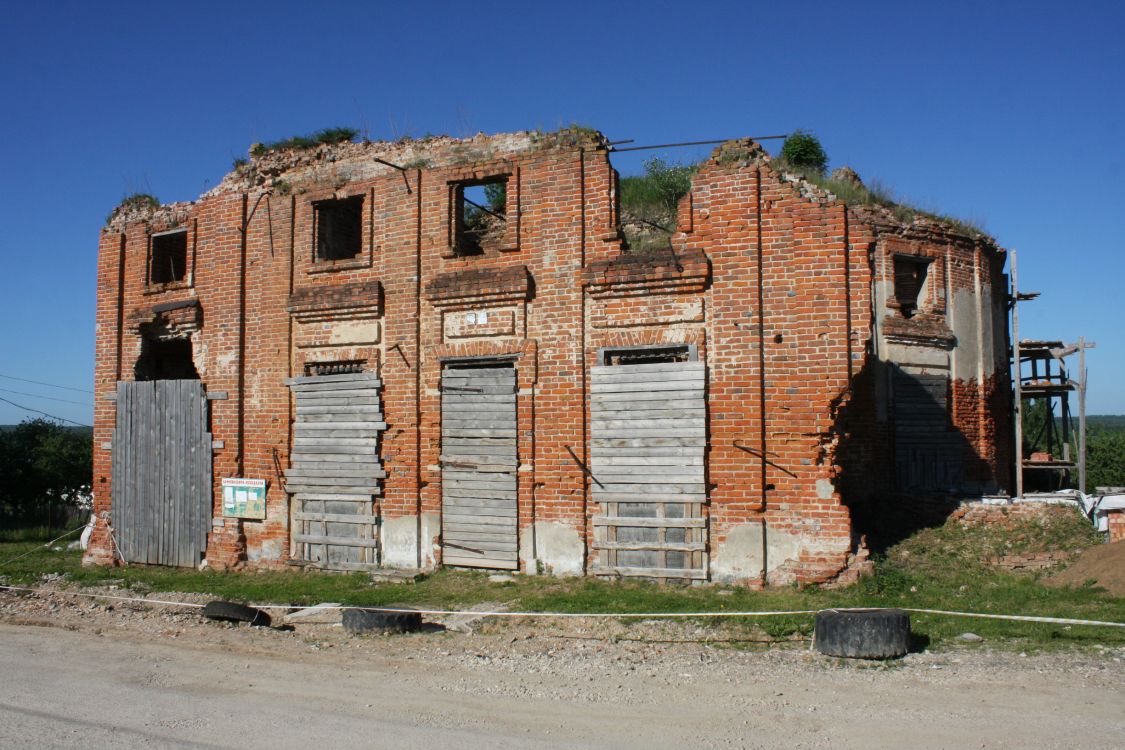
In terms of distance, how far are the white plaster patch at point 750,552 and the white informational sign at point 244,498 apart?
24.4 feet

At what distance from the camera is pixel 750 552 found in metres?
10.1

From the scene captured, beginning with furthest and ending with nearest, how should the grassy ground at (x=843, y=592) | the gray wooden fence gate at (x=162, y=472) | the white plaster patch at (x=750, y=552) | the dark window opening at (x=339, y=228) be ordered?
the gray wooden fence gate at (x=162, y=472) → the dark window opening at (x=339, y=228) → the white plaster patch at (x=750, y=552) → the grassy ground at (x=843, y=592)

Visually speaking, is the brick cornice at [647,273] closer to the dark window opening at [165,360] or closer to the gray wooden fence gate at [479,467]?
the gray wooden fence gate at [479,467]

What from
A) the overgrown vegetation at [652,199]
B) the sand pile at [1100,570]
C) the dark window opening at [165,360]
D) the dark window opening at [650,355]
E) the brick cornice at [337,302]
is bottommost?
the sand pile at [1100,570]

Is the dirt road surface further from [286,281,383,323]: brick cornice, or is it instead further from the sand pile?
[286,281,383,323]: brick cornice

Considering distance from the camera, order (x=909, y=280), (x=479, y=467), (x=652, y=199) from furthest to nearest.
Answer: (x=652, y=199) → (x=909, y=280) → (x=479, y=467)

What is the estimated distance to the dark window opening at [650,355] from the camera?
1073cm

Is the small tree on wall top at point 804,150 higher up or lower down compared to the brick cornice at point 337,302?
higher up

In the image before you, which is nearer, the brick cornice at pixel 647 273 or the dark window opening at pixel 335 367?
the brick cornice at pixel 647 273

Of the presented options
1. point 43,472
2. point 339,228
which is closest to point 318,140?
point 339,228

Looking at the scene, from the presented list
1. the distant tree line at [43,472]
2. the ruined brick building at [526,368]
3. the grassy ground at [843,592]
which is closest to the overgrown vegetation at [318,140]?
the ruined brick building at [526,368]

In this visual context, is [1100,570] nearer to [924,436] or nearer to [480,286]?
[924,436]

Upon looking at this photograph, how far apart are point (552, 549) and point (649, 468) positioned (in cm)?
179

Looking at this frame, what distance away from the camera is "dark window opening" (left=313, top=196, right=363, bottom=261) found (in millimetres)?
13375
